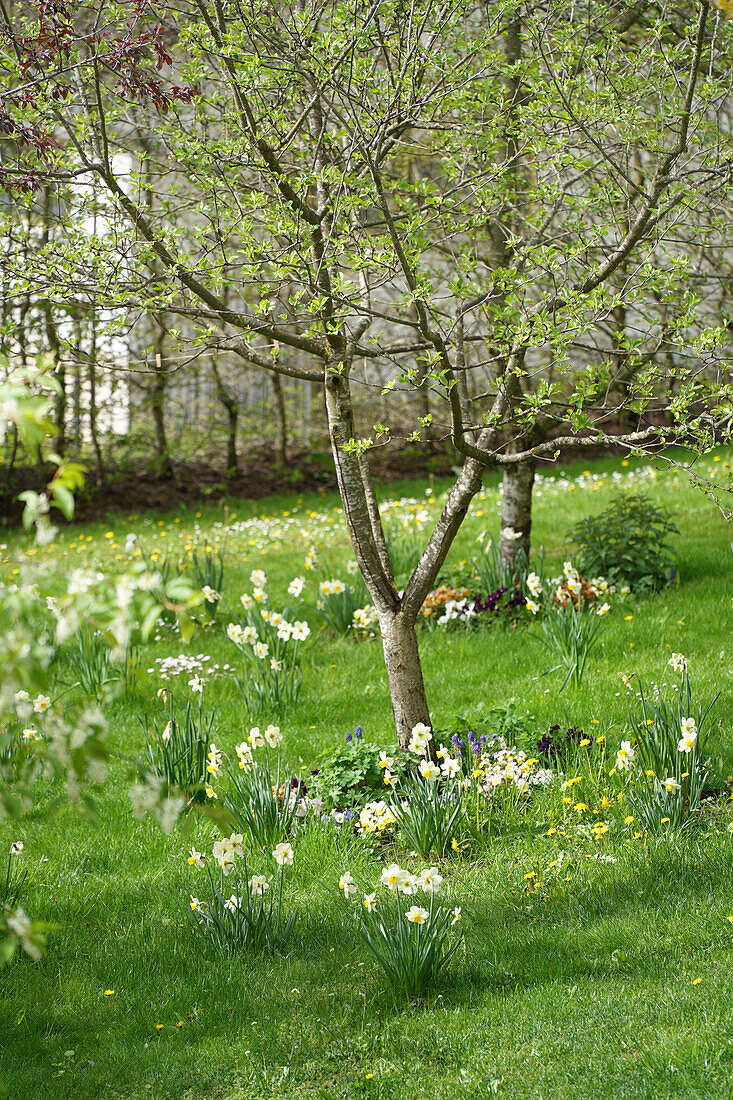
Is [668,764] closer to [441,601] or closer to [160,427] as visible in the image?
[441,601]

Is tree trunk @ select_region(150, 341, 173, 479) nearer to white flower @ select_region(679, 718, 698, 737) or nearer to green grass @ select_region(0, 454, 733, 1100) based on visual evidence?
green grass @ select_region(0, 454, 733, 1100)

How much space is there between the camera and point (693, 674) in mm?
4633

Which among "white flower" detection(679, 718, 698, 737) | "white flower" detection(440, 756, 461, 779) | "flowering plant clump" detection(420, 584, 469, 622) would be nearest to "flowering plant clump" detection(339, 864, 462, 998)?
"white flower" detection(440, 756, 461, 779)

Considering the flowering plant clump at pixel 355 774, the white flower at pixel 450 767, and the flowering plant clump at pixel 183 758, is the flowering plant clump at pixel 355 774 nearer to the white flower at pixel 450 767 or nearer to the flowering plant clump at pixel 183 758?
the white flower at pixel 450 767

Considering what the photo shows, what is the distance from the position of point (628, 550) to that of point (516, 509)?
32.4 inches

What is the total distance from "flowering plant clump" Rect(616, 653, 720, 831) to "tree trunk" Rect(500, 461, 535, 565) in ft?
9.06

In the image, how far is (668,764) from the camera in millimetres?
3525

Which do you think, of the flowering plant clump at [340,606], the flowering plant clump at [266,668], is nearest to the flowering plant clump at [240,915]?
the flowering plant clump at [266,668]

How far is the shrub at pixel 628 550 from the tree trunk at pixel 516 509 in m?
0.42

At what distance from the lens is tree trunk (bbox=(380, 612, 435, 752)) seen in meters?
3.93

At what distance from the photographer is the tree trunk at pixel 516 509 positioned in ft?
20.8

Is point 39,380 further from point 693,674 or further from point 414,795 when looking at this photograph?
point 693,674

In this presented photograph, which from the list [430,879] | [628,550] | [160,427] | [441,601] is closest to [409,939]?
[430,879]

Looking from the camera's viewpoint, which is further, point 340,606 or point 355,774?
point 340,606
